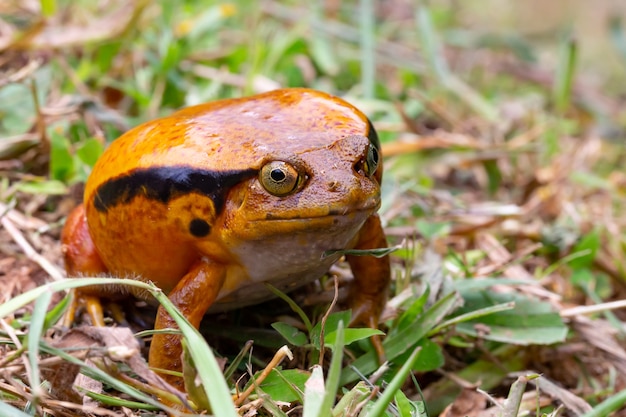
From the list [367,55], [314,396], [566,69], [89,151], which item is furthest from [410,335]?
[566,69]

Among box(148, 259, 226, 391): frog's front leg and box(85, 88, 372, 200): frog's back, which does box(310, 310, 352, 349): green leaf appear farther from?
box(85, 88, 372, 200): frog's back

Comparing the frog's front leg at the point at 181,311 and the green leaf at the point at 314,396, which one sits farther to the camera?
the frog's front leg at the point at 181,311

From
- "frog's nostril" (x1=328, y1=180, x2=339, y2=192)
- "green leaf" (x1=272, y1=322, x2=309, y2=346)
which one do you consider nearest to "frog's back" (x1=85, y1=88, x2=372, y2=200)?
"frog's nostril" (x1=328, y1=180, x2=339, y2=192)

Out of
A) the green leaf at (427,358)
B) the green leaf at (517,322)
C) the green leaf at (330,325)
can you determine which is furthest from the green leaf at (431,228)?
the green leaf at (330,325)

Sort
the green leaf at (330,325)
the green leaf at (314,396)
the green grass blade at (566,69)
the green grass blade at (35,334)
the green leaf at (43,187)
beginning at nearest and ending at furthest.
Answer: the green grass blade at (35,334) → the green leaf at (314,396) → the green leaf at (330,325) → the green leaf at (43,187) → the green grass blade at (566,69)

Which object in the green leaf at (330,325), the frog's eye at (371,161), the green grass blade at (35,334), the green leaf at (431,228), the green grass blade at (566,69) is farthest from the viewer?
the green grass blade at (566,69)

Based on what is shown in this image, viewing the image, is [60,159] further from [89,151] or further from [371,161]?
[371,161]

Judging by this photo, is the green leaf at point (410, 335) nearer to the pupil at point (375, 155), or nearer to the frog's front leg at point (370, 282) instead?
the frog's front leg at point (370, 282)
